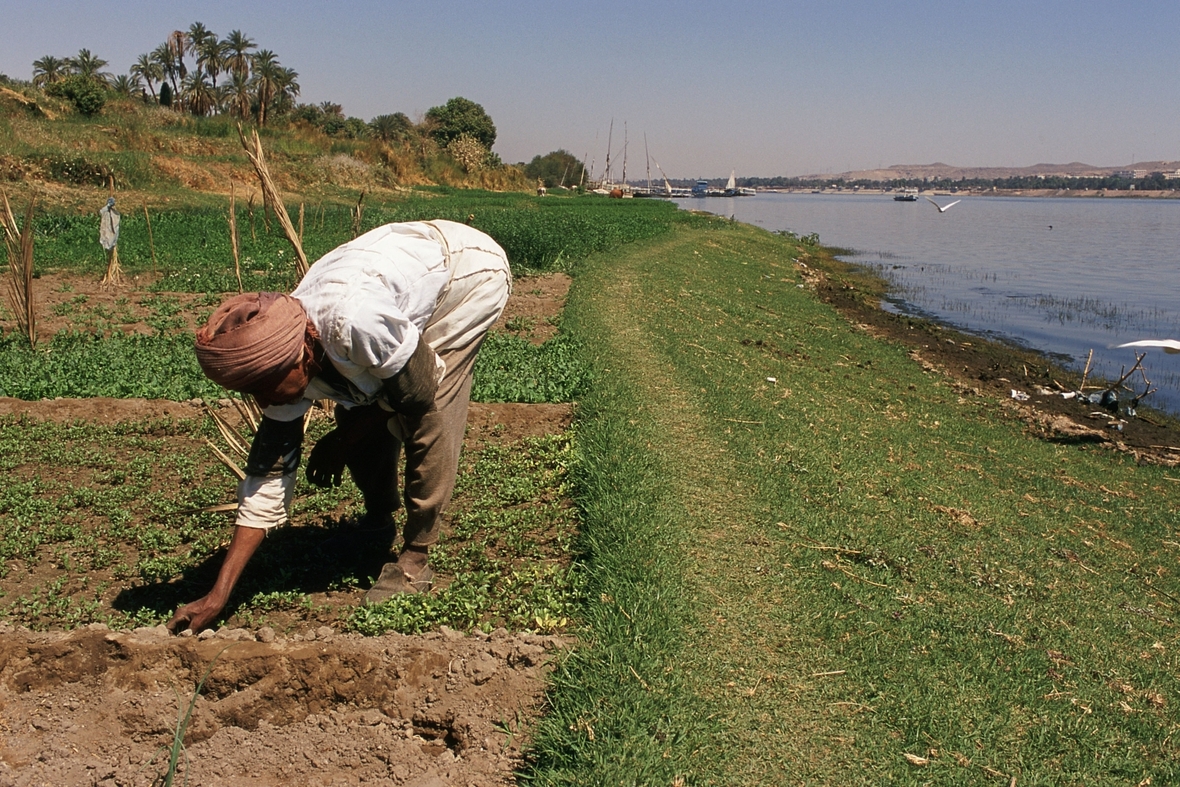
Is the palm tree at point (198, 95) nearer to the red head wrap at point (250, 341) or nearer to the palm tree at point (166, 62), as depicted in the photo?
the palm tree at point (166, 62)

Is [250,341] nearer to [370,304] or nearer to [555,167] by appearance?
[370,304]


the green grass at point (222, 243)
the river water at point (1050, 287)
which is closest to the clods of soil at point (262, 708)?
the green grass at point (222, 243)

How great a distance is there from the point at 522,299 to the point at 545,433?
18.5ft

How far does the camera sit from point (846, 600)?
4090 mm

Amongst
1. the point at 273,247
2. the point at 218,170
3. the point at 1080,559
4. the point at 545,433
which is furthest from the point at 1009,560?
the point at 218,170

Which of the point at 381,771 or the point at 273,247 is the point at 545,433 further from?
the point at 273,247

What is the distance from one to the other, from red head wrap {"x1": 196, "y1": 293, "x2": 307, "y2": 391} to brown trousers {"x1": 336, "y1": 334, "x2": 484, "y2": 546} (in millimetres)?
640

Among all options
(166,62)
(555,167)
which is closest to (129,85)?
(166,62)

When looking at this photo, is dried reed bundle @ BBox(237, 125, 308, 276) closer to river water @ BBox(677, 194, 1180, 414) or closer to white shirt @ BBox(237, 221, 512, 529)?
white shirt @ BBox(237, 221, 512, 529)

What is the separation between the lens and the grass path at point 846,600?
3025 mm

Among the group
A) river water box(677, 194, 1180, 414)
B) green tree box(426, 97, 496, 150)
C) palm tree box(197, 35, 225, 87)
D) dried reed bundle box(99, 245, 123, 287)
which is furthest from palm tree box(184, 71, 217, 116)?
dried reed bundle box(99, 245, 123, 287)

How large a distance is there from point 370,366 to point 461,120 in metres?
74.0

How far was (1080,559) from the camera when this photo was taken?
18.5 feet

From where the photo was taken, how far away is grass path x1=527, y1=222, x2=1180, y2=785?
9.93 feet
